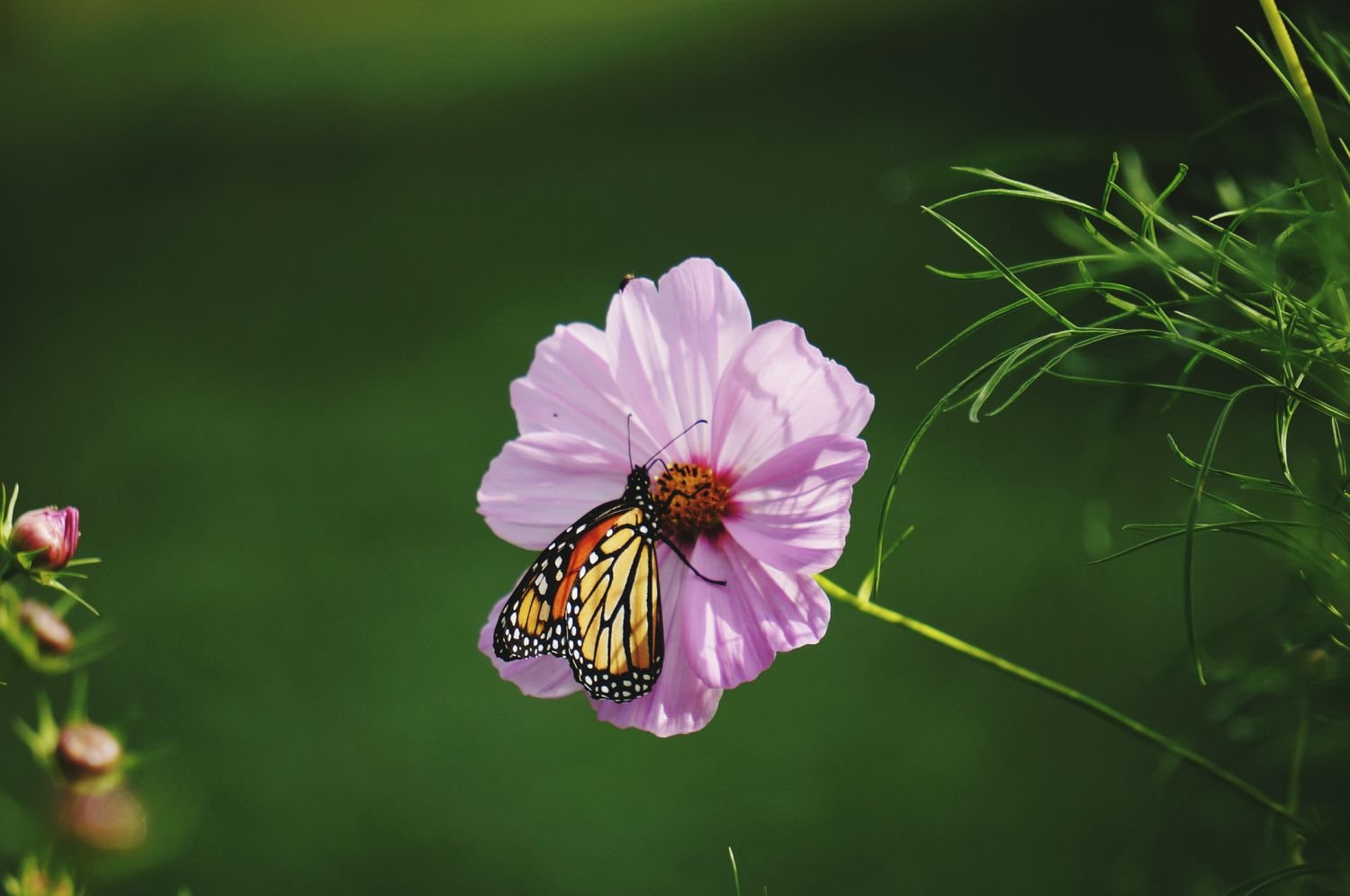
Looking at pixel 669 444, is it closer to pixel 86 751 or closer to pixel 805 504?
pixel 805 504

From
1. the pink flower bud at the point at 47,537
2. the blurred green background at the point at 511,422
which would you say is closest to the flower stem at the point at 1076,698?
the blurred green background at the point at 511,422

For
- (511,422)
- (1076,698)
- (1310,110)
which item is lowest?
(1076,698)

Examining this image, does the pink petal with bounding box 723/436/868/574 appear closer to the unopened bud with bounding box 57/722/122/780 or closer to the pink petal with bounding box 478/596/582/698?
the pink petal with bounding box 478/596/582/698

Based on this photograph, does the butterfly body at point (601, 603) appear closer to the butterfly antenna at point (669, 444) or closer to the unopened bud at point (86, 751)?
the butterfly antenna at point (669, 444)

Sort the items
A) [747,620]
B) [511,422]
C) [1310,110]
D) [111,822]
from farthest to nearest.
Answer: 1. [511,422]
2. [111,822]
3. [747,620]
4. [1310,110]

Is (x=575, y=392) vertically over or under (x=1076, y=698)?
over

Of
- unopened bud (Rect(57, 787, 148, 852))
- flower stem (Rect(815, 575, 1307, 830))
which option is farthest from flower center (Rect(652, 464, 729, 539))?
unopened bud (Rect(57, 787, 148, 852))

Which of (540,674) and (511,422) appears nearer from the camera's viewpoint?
(540,674)

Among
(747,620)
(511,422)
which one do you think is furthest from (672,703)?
(511,422)
